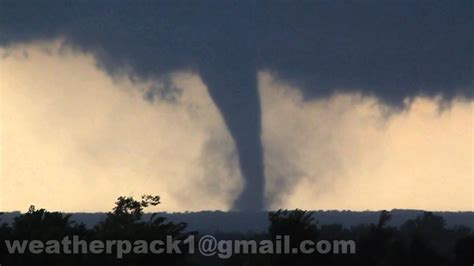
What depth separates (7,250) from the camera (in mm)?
46688

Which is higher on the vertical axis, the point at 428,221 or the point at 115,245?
the point at 428,221

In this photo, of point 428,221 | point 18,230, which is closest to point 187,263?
point 18,230

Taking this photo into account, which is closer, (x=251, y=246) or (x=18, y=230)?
(x=18, y=230)

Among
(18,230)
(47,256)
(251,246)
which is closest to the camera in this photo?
(47,256)

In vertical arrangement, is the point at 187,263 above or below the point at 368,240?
below

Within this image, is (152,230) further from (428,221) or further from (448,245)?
(428,221)

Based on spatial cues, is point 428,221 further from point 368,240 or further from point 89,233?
point 89,233

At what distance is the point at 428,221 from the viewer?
14612 centimetres

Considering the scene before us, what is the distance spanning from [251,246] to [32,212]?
40.0 ft

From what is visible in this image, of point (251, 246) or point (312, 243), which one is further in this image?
point (251, 246)

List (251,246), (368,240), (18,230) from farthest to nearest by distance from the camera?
(368,240)
(251,246)
(18,230)

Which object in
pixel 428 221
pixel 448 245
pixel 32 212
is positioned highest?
pixel 428 221

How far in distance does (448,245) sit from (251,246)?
67580 mm

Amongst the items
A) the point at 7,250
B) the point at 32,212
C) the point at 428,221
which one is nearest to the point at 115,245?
the point at 7,250
